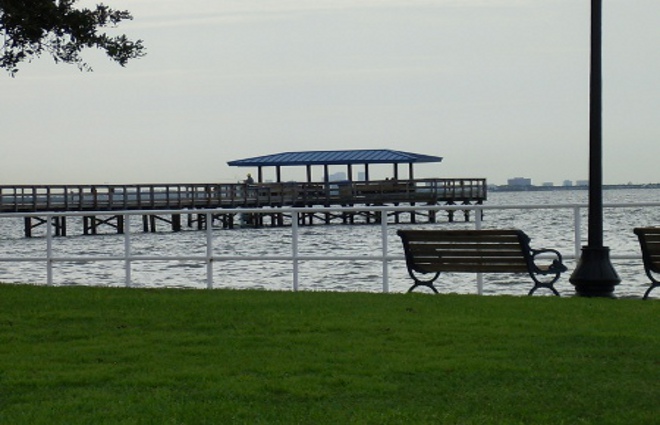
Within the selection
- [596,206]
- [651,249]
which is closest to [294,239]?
[596,206]

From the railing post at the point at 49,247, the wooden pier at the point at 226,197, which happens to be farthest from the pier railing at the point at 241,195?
the railing post at the point at 49,247

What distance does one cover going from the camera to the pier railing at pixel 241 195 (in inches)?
2721

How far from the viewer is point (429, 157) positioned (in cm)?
8669

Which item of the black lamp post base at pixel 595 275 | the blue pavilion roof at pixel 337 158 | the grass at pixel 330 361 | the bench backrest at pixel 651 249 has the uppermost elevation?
the blue pavilion roof at pixel 337 158

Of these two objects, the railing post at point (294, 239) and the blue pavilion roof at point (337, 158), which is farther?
the blue pavilion roof at point (337, 158)

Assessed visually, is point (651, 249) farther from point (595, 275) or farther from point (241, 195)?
point (241, 195)

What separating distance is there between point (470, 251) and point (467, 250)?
3 centimetres

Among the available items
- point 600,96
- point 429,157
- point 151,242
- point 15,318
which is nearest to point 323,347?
point 15,318

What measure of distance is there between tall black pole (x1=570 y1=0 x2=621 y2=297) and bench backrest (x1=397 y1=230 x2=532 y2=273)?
572 millimetres

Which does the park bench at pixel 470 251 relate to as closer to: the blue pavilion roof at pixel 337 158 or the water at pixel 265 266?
the water at pixel 265 266

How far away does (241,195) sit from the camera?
78.9 m

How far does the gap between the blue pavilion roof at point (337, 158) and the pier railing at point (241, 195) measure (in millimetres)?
1457

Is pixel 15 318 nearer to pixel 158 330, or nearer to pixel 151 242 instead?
pixel 158 330

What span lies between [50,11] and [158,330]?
16.8 ft
